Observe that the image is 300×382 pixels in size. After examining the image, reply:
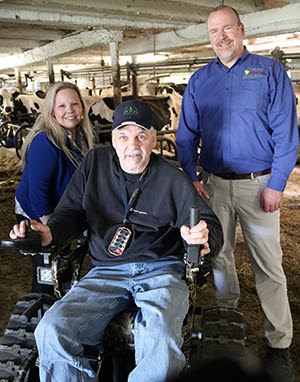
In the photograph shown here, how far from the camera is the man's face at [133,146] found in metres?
1.98

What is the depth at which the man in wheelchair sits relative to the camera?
5.25 ft

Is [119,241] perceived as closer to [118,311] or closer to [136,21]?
[118,311]

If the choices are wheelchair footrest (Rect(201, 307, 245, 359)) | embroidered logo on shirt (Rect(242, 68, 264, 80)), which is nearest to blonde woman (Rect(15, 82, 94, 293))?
embroidered logo on shirt (Rect(242, 68, 264, 80))

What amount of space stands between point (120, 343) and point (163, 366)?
30 centimetres

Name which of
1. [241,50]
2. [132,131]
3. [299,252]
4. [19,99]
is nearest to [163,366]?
[132,131]

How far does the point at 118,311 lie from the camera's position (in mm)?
1813

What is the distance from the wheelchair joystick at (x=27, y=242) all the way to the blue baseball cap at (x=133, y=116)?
0.67m

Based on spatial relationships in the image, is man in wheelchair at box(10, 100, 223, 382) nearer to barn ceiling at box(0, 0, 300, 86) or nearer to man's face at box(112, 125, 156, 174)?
man's face at box(112, 125, 156, 174)

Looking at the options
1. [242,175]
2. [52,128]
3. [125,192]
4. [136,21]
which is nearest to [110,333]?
[125,192]

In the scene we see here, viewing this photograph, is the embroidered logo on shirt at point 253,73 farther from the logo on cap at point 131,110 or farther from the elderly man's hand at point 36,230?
the elderly man's hand at point 36,230

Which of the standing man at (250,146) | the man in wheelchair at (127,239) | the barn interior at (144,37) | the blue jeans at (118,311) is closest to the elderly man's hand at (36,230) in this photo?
the man in wheelchair at (127,239)

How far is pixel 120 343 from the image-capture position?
5.68ft

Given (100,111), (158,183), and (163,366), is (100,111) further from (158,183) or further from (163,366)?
(163,366)

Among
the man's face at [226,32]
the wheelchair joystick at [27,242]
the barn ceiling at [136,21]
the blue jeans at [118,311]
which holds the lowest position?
the blue jeans at [118,311]
